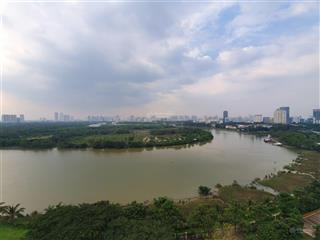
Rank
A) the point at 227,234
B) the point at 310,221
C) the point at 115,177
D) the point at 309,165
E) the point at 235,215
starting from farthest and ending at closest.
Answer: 1. the point at 309,165
2. the point at 115,177
3. the point at 310,221
4. the point at 235,215
5. the point at 227,234

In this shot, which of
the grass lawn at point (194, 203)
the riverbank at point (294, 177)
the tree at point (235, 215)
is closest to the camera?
the tree at point (235, 215)

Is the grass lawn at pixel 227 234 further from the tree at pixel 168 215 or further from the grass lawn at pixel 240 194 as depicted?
the grass lawn at pixel 240 194

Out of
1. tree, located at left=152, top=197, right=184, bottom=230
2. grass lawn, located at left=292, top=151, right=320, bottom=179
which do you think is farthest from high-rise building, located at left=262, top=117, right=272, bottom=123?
tree, located at left=152, top=197, right=184, bottom=230

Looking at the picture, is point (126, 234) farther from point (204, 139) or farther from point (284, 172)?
point (204, 139)

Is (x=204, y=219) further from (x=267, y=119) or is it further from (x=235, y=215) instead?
(x=267, y=119)

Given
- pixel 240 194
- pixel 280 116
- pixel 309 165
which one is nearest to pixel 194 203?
pixel 240 194

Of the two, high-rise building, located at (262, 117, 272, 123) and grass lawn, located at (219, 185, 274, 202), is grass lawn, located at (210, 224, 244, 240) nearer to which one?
grass lawn, located at (219, 185, 274, 202)

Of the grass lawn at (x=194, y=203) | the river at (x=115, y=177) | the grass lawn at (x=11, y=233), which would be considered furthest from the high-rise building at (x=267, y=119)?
the grass lawn at (x=11, y=233)
